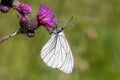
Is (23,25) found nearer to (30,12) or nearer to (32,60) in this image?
(30,12)

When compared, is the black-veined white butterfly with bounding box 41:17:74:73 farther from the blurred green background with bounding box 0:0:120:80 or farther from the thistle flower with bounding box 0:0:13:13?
the blurred green background with bounding box 0:0:120:80

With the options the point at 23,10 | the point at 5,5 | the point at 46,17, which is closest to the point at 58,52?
the point at 46,17

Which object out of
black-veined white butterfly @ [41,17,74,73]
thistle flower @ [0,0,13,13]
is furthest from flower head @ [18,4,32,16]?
black-veined white butterfly @ [41,17,74,73]

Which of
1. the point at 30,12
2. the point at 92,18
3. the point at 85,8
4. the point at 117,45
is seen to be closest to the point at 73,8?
the point at 85,8

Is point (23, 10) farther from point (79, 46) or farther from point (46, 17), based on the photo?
point (79, 46)

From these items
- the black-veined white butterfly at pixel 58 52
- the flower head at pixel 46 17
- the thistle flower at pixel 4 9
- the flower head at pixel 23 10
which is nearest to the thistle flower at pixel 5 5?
the thistle flower at pixel 4 9

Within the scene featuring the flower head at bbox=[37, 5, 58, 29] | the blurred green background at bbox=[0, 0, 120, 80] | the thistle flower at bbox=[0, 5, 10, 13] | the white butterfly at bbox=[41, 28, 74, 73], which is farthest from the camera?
the blurred green background at bbox=[0, 0, 120, 80]
